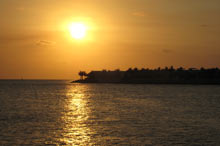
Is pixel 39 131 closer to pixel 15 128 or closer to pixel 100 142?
pixel 15 128

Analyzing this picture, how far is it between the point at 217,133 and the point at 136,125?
8646 mm

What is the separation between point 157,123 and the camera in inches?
1448

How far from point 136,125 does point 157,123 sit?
112 inches

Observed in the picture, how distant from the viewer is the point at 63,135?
29.1 m

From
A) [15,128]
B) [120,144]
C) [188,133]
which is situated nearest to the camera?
[120,144]

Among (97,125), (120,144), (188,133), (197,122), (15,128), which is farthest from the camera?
(197,122)

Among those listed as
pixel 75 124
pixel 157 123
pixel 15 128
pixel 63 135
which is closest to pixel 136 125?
pixel 157 123

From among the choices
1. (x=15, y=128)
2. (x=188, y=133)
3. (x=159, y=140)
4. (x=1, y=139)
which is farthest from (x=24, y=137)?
Result: (x=188, y=133)

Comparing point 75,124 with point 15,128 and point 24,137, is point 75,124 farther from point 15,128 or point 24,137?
point 24,137

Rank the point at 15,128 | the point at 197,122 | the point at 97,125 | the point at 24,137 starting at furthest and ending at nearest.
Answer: the point at 197,122 < the point at 97,125 < the point at 15,128 < the point at 24,137

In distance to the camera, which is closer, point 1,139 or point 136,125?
point 1,139

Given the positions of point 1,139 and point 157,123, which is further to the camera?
point 157,123

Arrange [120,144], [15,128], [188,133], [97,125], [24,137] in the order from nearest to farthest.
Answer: [120,144], [24,137], [188,133], [15,128], [97,125]

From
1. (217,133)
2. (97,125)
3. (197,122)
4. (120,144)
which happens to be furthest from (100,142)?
(197,122)
